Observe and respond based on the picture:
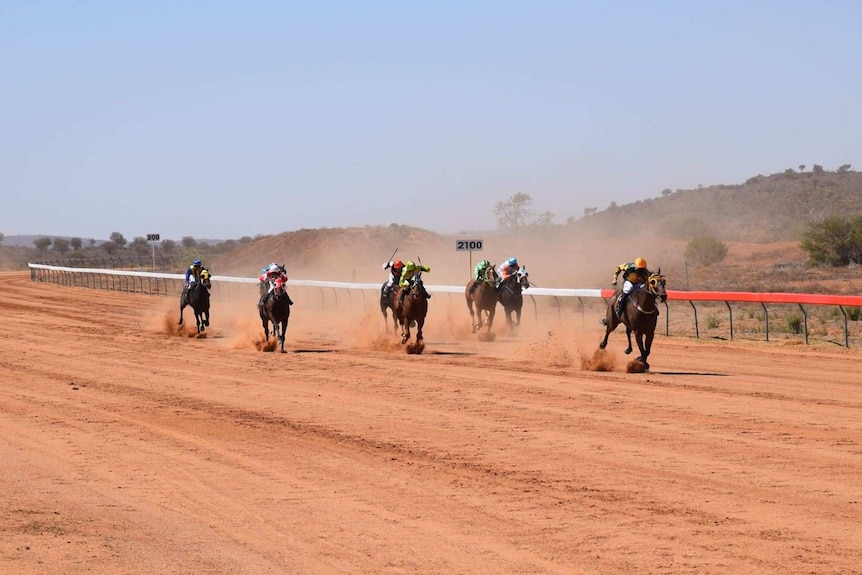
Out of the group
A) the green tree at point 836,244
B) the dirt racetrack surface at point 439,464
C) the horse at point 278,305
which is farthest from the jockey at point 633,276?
the green tree at point 836,244

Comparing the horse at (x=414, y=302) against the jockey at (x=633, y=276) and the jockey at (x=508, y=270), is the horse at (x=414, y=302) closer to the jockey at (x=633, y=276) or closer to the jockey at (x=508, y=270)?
the jockey at (x=508, y=270)

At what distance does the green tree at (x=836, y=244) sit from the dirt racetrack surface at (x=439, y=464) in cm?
3669

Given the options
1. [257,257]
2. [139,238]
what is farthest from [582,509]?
[139,238]

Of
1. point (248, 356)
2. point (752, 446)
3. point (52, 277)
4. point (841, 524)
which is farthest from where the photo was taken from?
point (52, 277)

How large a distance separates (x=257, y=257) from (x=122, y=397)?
5908cm

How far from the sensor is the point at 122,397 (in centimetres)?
1614

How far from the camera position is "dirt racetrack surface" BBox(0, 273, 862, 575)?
768 centimetres

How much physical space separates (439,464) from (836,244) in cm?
4897

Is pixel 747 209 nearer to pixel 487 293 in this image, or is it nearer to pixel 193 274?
pixel 487 293

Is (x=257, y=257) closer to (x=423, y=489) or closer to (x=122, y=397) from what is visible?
(x=122, y=397)

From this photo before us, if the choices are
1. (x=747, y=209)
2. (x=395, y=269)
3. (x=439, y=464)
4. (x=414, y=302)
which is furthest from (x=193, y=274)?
(x=747, y=209)

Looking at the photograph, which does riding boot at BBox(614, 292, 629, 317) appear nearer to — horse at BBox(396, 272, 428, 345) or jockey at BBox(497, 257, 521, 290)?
horse at BBox(396, 272, 428, 345)

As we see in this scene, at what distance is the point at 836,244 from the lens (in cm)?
5538

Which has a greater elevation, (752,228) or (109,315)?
(752,228)
